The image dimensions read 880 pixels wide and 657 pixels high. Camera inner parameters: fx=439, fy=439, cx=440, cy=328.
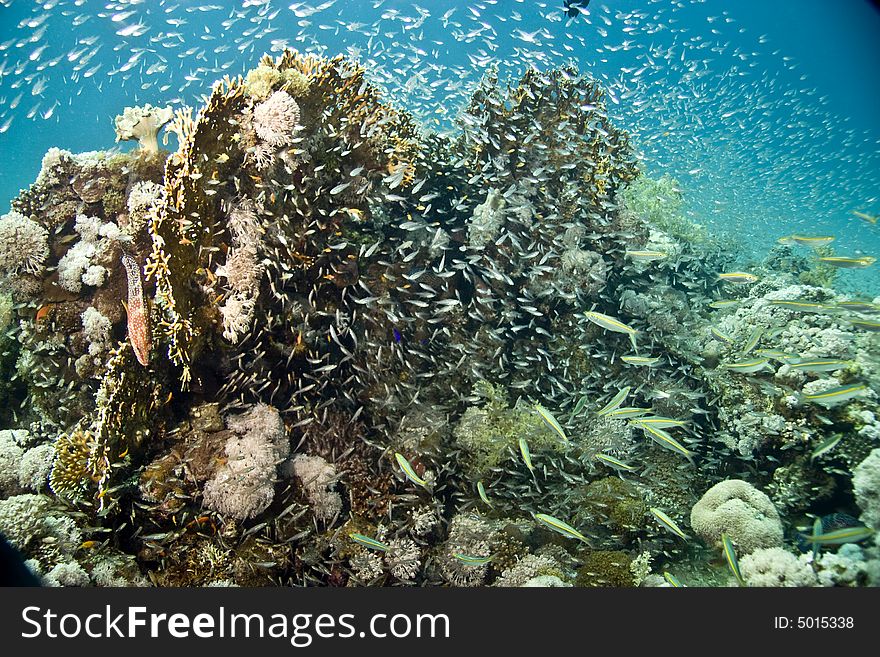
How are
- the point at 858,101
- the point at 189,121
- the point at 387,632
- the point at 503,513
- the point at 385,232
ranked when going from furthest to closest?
the point at 858,101 → the point at 385,232 → the point at 503,513 → the point at 189,121 → the point at 387,632

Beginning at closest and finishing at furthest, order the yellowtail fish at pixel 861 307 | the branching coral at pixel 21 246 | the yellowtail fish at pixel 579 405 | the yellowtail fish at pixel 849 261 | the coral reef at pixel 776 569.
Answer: the coral reef at pixel 776 569 → the yellowtail fish at pixel 861 307 → the yellowtail fish at pixel 849 261 → the yellowtail fish at pixel 579 405 → the branching coral at pixel 21 246

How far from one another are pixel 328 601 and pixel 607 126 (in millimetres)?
8715

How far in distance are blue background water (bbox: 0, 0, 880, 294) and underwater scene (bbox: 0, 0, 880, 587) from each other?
6.16 feet

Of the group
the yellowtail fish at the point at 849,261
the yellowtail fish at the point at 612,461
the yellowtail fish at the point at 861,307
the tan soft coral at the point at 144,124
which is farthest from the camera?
the tan soft coral at the point at 144,124

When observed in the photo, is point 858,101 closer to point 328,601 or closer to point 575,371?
point 575,371

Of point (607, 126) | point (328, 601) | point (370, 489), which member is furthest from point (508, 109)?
point (328, 601)

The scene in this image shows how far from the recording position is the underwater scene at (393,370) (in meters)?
5.09

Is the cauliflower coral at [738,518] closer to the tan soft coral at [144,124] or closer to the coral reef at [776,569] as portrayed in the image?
the coral reef at [776,569]

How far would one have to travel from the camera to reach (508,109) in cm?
796

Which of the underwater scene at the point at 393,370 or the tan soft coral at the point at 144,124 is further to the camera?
the tan soft coral at the point at 144,124

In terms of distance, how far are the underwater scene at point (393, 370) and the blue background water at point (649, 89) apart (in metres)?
1.88

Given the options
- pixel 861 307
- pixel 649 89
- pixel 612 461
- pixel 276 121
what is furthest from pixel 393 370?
pixel 649 89

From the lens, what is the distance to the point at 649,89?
34.2 m

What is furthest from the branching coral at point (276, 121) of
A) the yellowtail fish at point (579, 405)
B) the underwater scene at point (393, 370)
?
the yellowtail fish at point (579, 405)
